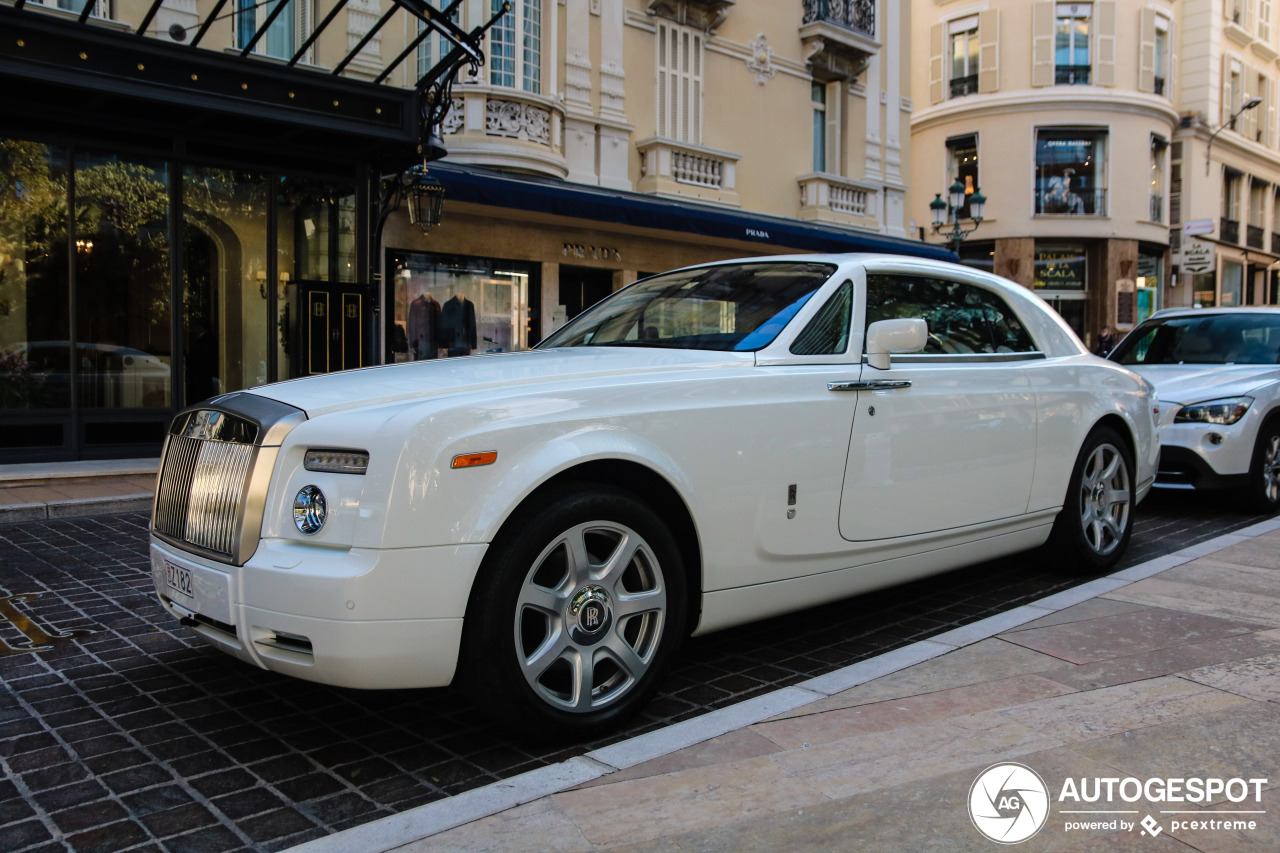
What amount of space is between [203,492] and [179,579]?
29cm

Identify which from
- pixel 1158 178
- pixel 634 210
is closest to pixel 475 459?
pixel 634 210

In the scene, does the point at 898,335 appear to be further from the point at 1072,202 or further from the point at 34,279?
the point at 1072,202

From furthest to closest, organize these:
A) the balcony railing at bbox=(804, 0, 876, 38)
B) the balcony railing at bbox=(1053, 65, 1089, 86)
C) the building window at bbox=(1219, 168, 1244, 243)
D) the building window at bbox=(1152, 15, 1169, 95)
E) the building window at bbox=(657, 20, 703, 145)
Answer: the building window at bbox=(1219, 168, 1244, 243)
the building window at bbox=(1152, 15, 1169, 95)
the balcony railing at bbox=(1053, 65, 1089, 86)
the balcony railing at bbox=(804, 0, 876, 38)
the building window at bbox=(657, 20, 703, 145)

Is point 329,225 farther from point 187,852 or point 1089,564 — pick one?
point 187,852

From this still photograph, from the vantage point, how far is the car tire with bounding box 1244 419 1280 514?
7.19 metres

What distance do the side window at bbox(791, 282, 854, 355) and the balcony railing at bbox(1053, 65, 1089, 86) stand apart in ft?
102

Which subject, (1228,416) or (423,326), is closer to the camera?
(1228,416)

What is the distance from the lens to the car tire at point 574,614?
9.30 ft

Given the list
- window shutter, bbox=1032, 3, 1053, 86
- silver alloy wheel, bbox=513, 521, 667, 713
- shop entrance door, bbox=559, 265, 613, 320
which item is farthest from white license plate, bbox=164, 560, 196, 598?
window shutter, bbox=1032, 3, 1053, 86

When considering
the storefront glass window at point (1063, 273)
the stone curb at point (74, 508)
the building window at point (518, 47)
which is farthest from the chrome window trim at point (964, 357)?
the storefront glass window at point (1063, 273)

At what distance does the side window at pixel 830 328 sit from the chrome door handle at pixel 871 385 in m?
0.17

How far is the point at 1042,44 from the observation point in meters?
30.5

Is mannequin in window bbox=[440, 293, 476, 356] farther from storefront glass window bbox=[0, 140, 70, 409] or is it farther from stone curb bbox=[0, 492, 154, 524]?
stone curb bbox=[0, 492, 154, 524]

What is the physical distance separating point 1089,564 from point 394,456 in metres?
4.04
